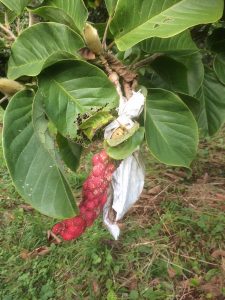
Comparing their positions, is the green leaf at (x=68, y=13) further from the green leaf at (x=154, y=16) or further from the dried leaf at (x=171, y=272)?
the dried leaf at (x=171, y=272)

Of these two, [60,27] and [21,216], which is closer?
[60,27]

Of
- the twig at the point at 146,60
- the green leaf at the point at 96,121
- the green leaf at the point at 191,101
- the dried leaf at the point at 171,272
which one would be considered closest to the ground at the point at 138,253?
the dried leaf at the point at 171,272

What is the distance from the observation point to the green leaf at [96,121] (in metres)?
0.69

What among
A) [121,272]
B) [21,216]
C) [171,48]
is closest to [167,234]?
[121,272]

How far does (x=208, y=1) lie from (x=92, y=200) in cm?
37

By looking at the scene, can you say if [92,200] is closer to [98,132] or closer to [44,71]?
[98,132]

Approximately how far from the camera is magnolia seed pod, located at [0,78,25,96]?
724 mm

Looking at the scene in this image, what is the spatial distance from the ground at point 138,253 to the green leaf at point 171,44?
1.50 m

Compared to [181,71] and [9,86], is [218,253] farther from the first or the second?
[9,86]

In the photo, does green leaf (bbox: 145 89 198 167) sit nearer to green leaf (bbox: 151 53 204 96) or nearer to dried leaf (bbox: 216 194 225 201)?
green leaf (bbox: 151 53 204 96)

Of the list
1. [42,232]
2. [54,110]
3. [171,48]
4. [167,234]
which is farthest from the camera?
[42,232]

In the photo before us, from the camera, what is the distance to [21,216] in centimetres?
278

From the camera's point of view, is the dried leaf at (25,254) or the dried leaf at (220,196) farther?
the dried leaf at (220,196)

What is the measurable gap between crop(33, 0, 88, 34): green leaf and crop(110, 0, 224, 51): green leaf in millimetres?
53
